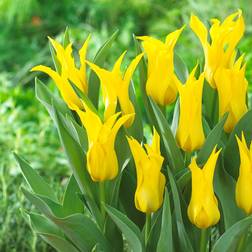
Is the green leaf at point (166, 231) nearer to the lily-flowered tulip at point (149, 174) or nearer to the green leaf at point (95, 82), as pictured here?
the lily-flowered tulip at point (149, 174)

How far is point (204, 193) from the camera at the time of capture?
3.34 feet

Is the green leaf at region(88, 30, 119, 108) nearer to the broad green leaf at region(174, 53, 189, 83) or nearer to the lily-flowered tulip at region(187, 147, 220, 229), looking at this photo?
the broad green leaf at region(174, 53, 189, 83)

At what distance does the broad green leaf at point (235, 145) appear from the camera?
3.64 feet

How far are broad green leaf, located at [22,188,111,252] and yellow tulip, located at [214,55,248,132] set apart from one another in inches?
10.4

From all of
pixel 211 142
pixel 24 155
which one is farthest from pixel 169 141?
pixel 24 155

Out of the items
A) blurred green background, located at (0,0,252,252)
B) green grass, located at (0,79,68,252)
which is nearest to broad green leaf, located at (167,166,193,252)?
blurred green background, located at (0,0,252,252)

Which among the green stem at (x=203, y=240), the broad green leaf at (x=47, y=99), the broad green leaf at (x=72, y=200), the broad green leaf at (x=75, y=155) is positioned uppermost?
the broad green leaf at (x=47, y=99)

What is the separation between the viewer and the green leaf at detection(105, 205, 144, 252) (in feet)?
3.48

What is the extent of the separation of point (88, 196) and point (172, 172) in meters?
0.14

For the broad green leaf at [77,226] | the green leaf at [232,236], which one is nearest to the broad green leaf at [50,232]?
the broad green leaf at [77,226]

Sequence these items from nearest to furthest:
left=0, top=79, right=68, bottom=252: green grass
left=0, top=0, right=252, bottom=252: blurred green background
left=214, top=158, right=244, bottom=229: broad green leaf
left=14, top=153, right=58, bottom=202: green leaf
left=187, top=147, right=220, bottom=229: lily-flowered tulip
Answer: left=187, top=147, right=220, bottom=229: lily-flowered tulip → left=214, top=158, right=244, bottom=229: broad green leaf → left=14, top=153, right=58, bottom=202: green leaf → left=0, top=79, right=68, bottom=252: green grass → left=0, top=0, right=252, bottom=252: blurred green background

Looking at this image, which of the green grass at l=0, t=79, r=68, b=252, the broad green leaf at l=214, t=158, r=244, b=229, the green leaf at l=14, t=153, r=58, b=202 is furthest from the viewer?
the green grass at l=0, t=79, r=68, b=252

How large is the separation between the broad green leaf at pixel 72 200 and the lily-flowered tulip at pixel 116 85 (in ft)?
0.62

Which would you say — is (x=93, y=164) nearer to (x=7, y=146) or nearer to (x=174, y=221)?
(x=174, y=221)
